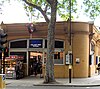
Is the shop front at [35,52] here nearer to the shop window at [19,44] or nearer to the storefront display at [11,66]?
the shop window at [19,44]

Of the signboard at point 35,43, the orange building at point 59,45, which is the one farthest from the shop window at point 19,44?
the signboard at point 35,43

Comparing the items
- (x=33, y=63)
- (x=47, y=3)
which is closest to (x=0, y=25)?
(x=33, y=63)

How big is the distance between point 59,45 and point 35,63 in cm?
323

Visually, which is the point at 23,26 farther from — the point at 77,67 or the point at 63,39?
the point at 77,67

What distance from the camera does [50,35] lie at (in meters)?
25.4

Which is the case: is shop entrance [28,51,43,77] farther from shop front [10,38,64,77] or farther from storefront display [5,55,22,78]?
storefront display [5,55,22,78]

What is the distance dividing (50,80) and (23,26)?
26.2ft

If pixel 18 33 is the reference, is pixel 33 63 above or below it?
below

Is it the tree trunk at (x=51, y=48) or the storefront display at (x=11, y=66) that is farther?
the storefront display at (x=11, y=66)

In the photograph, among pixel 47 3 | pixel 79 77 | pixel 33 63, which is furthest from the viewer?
pixel 33 63

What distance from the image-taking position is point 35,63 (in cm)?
3241

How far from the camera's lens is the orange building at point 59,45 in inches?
1203

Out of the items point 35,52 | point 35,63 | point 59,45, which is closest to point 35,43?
point 35,52

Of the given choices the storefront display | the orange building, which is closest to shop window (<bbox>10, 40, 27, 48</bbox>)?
the orange building
